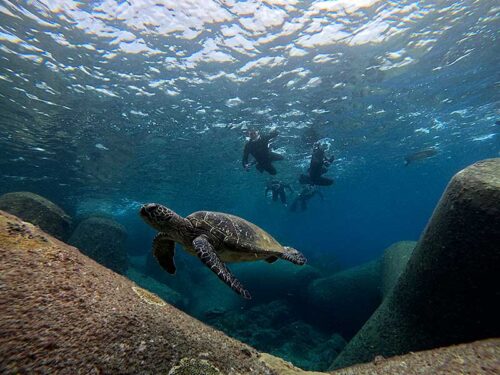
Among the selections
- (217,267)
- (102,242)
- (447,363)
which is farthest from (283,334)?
(102,242)

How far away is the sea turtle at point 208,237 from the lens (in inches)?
163

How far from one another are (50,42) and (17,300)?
13212mm

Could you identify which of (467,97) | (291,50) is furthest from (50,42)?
(467,97)

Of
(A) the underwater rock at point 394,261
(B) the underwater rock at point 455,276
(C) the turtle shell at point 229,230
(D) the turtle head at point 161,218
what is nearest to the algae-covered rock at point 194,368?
(D) the turtle head at point 161,218

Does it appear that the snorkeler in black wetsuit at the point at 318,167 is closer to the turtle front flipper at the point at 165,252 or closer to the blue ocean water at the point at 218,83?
the blue ocean water at the point at 218,83

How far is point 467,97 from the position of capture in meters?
20.5

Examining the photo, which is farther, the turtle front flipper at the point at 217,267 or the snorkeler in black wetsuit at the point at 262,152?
the snorkeler in black wetsuit at the point at 262,152

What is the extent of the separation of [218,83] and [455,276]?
13.6 metres

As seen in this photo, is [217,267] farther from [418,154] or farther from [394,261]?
[418,154]

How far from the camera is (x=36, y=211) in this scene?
34.0 feet

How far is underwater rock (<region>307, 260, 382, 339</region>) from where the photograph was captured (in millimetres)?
11188

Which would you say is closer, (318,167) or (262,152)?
(262,152)

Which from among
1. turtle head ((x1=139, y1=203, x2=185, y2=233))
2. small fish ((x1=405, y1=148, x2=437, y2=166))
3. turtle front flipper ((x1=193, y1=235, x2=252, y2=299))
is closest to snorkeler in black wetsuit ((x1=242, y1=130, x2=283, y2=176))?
turtle head ((x1=139, y1=203, x2=185, y2=233))

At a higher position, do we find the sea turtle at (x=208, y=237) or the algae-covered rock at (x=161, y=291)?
the sea turtle at (x=208, y=237)
